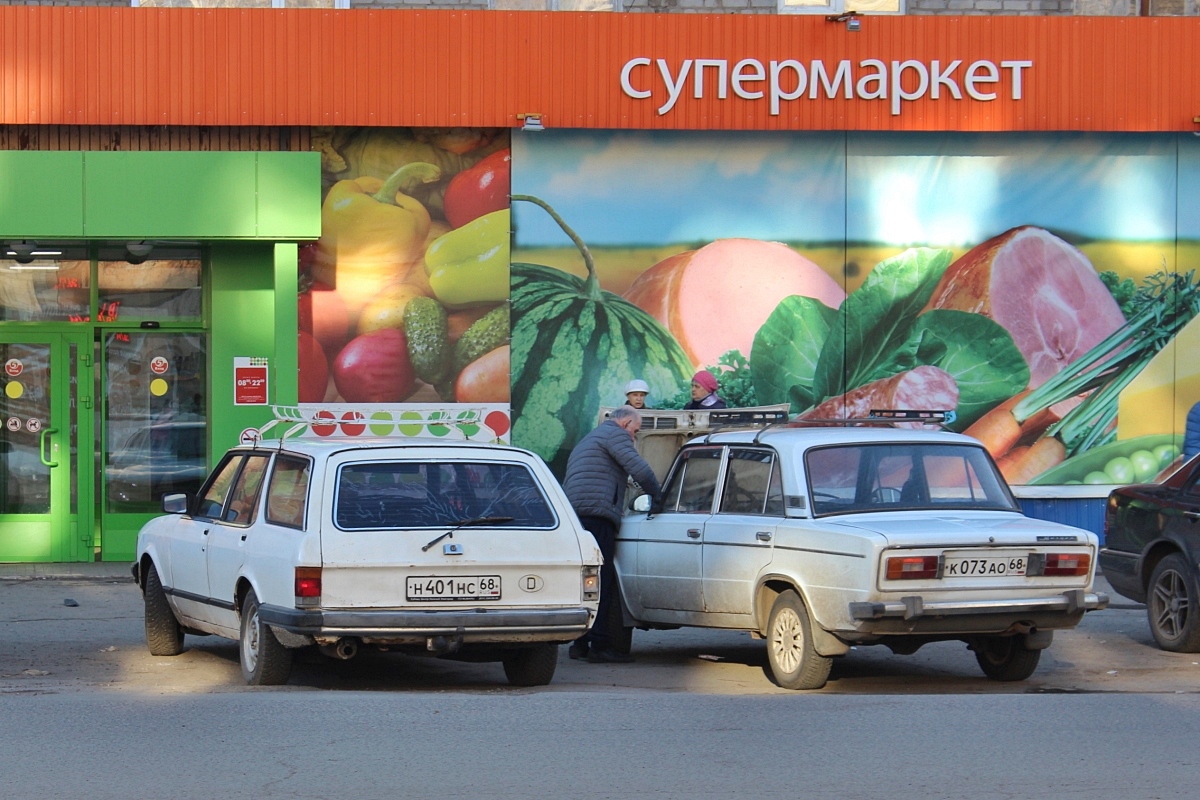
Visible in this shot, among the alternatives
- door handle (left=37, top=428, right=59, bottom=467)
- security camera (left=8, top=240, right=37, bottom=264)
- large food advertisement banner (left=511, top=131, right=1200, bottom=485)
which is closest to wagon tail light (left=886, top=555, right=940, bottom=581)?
large food advertisement banner (left=511, top=131, right=1200, bottom=485)

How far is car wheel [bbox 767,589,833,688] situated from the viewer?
898 cm

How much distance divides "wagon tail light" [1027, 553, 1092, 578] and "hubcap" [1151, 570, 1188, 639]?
2283 millimetres

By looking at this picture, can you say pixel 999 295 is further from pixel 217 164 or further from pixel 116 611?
pixel 116 611

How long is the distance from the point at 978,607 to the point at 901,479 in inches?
41.9

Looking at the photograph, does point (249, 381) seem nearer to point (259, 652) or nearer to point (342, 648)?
point (259, 652)

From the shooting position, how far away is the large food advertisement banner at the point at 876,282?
51.5 ft

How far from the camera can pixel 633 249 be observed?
51.6 ft

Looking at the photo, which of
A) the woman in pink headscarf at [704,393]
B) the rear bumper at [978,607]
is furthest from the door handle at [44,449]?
the rear bumper at [978,607]

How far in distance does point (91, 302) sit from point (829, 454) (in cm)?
910

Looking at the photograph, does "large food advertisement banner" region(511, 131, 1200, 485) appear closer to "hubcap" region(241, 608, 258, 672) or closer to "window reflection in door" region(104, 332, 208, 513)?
"window reflection in door" region(104, 332, 208, 513)

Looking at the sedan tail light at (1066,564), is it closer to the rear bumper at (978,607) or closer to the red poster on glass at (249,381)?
the rear bumper at (978,607)

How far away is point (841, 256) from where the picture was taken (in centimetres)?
1593

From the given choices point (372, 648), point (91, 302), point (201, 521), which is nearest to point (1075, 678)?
point (372, 648)

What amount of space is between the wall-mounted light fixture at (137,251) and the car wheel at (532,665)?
26.4ft
